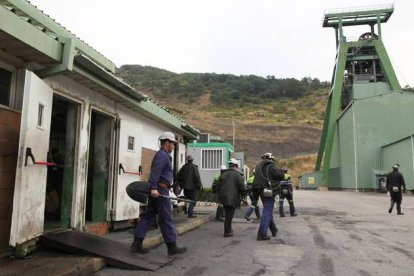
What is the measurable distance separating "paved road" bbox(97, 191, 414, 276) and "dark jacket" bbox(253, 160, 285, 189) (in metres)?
1.24

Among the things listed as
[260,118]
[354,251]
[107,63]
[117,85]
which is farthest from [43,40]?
[260,118]

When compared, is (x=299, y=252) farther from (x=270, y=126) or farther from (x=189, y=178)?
(x=270, y=126)

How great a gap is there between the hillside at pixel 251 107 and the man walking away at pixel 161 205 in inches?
2179

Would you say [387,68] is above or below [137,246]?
above

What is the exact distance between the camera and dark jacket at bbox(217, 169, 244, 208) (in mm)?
10000

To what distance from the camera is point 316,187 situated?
49.2 m

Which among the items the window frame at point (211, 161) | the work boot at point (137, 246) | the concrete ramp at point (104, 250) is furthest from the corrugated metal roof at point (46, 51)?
the window frame at point (211, 161)

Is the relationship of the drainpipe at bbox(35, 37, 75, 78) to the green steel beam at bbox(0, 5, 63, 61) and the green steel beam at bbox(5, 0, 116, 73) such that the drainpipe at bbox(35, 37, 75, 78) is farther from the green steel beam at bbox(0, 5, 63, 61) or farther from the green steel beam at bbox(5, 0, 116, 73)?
the green steel beam at bbox(5, 0, 116, 73)

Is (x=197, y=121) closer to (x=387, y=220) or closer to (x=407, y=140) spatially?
(x=407, y=140)

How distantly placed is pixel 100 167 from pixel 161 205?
2635 mm

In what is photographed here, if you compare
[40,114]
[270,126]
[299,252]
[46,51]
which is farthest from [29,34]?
[270,126]

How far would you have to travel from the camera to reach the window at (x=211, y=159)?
2491 centimetres

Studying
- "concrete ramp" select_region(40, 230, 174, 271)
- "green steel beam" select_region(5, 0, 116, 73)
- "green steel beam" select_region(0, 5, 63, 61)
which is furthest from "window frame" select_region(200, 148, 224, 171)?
"green steel beam" select_region(0, 5, 63, 61)

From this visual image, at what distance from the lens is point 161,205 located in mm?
7008
